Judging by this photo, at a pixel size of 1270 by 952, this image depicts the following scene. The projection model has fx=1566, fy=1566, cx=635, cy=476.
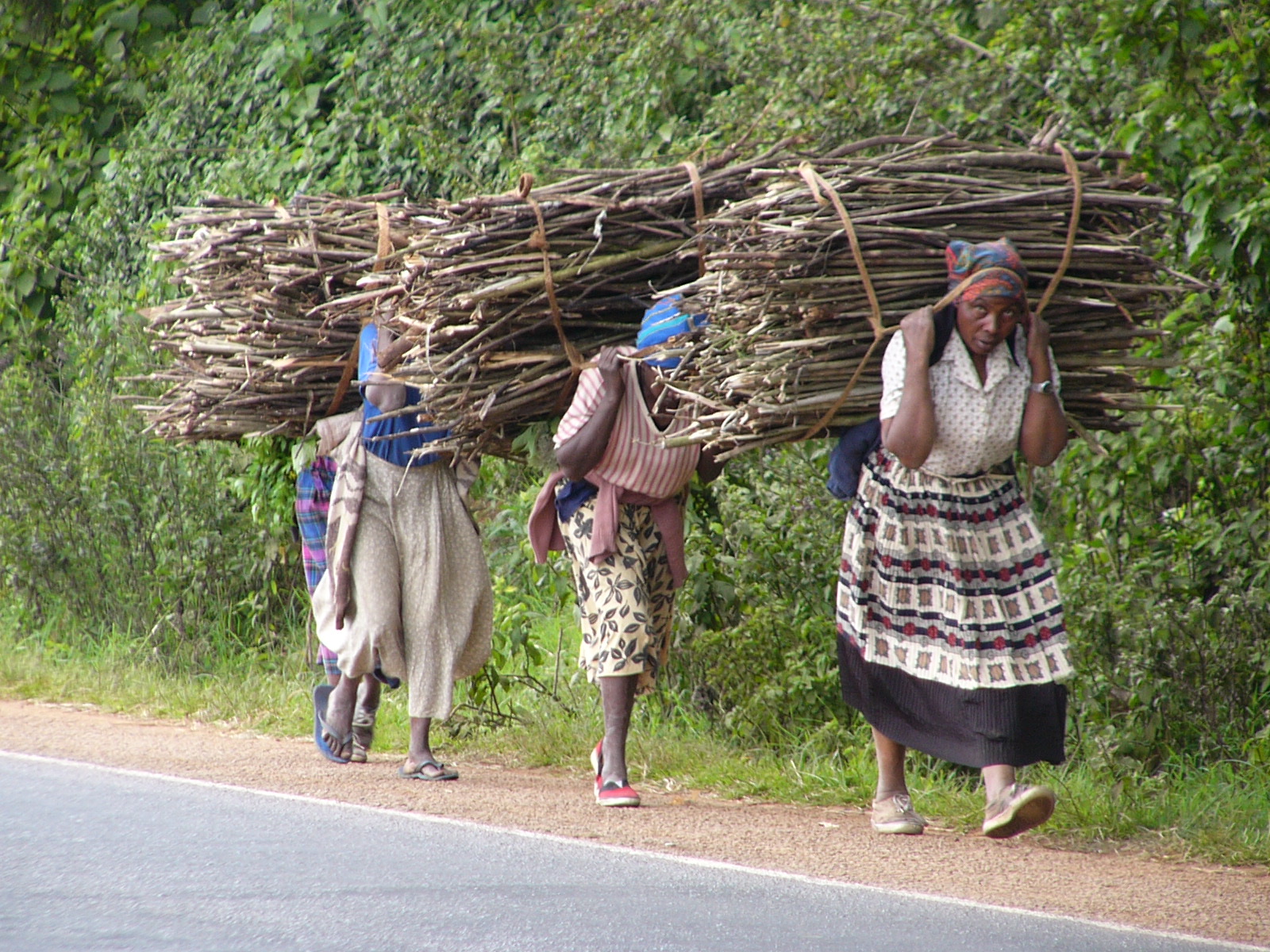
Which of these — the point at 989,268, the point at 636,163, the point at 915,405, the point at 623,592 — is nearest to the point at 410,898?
the point at 623,592

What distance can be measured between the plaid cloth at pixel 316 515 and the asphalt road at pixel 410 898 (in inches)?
66.2

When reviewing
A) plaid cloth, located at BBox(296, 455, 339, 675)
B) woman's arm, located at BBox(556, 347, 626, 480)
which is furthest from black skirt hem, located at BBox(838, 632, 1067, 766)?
plaid cloth, located at BBox(296, 455, 339, 675)

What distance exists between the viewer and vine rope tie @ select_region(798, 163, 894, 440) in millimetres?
4762

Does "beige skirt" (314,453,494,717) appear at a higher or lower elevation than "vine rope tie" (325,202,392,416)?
lower

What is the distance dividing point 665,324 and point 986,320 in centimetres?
121

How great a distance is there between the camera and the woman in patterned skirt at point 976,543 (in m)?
4.68

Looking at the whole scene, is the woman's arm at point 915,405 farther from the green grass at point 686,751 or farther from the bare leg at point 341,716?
the bare leg at point 341,716

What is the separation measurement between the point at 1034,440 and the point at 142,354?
24.3 ft

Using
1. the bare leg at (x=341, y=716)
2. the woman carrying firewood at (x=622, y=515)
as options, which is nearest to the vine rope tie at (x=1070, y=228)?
the woman carrying firewood at (x=622, y=515)

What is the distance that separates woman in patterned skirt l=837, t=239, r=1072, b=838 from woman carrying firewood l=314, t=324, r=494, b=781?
213 cm

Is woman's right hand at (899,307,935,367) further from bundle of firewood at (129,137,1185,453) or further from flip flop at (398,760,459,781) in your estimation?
flip flop at (398,760,459,781)

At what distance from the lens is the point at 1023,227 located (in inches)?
195

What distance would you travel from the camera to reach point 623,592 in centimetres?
571

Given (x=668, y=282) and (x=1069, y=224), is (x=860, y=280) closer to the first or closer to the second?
(x=1069, y=224)
